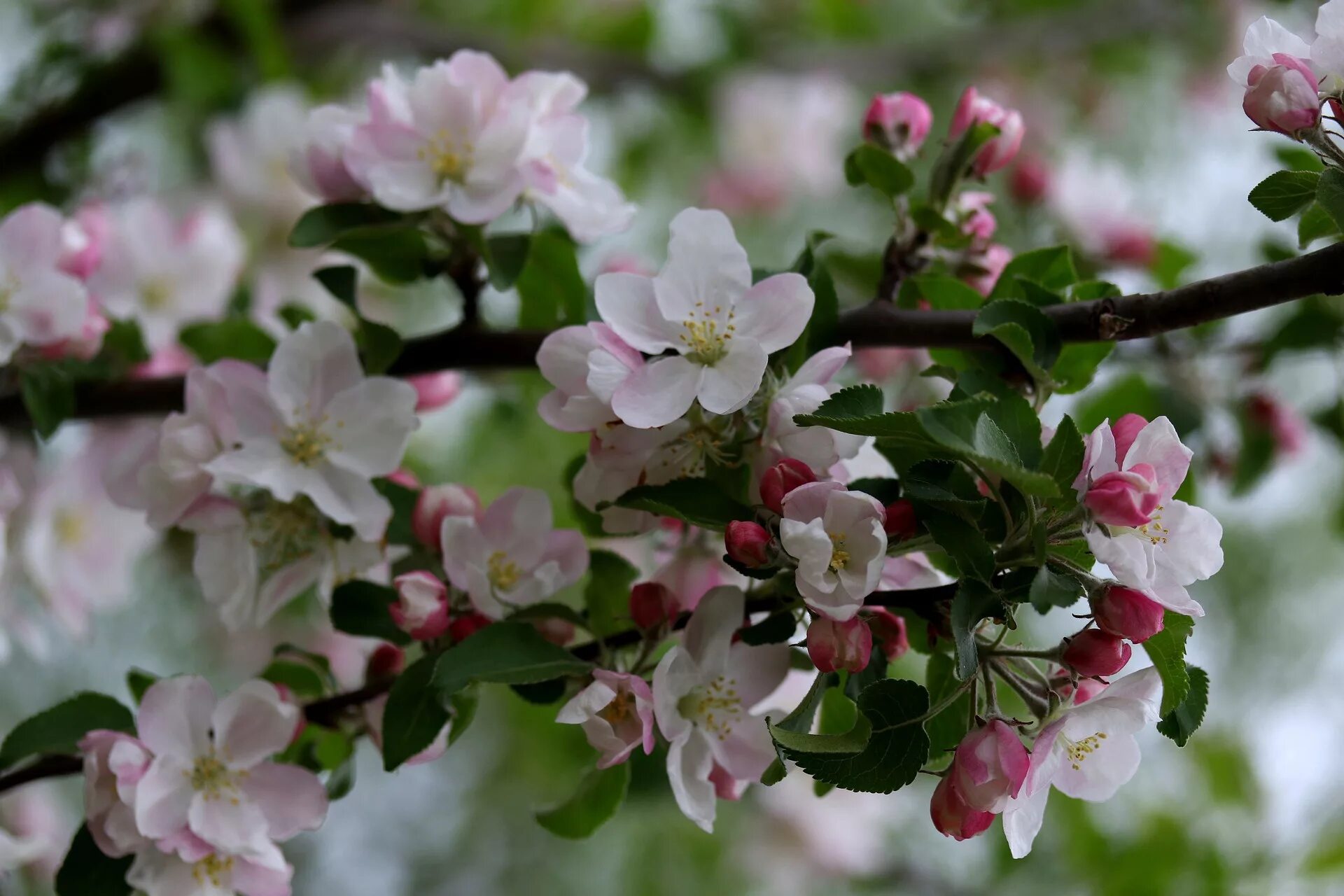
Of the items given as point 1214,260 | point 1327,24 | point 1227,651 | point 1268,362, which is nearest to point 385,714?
point 1327,24

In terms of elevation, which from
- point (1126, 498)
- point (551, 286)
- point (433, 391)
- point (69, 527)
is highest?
point (1126, 498)

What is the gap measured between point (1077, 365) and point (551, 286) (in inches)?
12.8

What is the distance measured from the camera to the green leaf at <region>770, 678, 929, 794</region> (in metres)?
0.52

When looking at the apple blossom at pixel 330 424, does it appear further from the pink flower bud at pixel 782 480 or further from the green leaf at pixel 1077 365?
the green leaf at pixel 1077 365

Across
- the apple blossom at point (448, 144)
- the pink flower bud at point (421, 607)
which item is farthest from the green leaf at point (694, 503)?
the apple blossom at point (448, 144)

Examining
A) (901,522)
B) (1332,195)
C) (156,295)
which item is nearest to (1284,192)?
(1332,195)

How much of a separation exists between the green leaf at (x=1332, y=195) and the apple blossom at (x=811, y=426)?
217mm

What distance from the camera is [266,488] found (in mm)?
734

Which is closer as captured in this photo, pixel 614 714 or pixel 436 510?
pixel 614 714

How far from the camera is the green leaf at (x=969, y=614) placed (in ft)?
1.65

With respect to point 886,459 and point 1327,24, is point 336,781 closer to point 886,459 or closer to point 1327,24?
point 886,459

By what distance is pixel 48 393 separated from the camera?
77 cm

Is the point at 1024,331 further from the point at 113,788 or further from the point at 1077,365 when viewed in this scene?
the point at 113,788

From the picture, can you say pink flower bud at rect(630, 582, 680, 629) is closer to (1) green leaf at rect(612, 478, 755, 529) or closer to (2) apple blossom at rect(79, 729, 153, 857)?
(1) green leaf at rect(612, 478, 755, 529)
